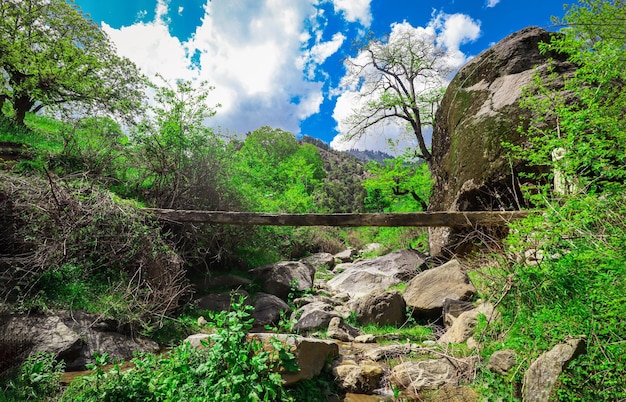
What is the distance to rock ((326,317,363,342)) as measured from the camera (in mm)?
6102

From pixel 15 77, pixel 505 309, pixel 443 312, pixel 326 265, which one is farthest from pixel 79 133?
pixel 505 309

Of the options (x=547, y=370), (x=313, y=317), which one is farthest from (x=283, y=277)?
(x=547, y=370)

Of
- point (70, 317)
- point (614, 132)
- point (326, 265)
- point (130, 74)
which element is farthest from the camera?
point (130, 74)

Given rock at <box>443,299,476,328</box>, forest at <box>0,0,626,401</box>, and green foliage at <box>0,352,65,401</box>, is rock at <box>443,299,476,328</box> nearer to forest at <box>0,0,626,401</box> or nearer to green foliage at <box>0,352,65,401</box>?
forest at <box>0,0,626,401</box>

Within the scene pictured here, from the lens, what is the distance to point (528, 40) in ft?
31.3

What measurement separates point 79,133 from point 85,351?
872 centimetres

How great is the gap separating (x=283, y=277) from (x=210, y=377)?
687 centimetres

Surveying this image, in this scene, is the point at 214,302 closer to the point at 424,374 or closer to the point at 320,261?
the point at 424,374

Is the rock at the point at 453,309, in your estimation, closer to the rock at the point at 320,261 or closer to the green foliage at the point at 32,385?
the green foliage at the point at 32,385

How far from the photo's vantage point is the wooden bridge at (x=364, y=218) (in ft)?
21.9

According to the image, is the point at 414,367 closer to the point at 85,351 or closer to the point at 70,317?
the point at 85,351

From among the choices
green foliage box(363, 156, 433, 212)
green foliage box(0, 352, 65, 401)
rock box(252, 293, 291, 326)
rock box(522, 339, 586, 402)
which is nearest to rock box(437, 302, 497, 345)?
rock box(522, 339, 586, 402)

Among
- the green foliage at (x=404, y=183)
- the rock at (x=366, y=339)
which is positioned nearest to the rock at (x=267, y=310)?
the rock at (x=366, y=339)

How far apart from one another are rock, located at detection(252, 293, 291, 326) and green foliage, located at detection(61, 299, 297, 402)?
4.28 meters
